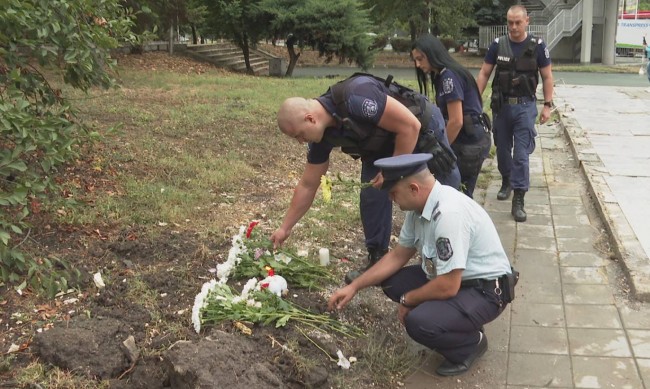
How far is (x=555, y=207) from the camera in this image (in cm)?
603

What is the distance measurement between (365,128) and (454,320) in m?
1.07

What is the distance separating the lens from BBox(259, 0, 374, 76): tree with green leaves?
19000 mm

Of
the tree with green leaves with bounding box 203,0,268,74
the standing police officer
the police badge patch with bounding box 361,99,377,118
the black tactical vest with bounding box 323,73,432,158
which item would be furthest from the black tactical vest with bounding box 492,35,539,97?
the tree with green leaves with bounding box 203,0,268,74

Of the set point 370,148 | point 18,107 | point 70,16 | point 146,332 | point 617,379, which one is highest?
point 70,16

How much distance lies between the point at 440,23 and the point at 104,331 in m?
30.5

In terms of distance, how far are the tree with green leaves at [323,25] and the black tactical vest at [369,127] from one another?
52.1 feet

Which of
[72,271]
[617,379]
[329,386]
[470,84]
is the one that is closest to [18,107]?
[72,271]

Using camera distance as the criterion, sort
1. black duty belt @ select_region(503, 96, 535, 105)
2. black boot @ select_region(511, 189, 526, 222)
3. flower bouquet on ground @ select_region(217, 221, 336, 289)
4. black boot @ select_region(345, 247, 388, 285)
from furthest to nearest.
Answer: black duty belt @ select_region(503, 96, 535, 105) < black boot @ select_region(511, 189, 526, 222) < black boot @ select_region(345, 247, 388, 285) < flower bouquet on ground @ select_region(217, 221, 336, 289)

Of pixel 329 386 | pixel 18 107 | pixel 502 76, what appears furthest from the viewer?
pixel 502 76

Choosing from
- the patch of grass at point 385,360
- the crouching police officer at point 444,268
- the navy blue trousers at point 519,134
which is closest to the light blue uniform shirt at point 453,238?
the crouching police officer at point 444,268

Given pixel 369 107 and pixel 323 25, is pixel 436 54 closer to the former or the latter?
pixel 369 107

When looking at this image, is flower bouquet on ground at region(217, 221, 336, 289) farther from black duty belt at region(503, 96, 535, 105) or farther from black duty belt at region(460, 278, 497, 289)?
black duty belt at region(503, 96, 535, 105)

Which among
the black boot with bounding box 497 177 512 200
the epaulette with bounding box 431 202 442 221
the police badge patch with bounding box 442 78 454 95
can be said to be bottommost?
the black boot with bounding box 497 177 512 200

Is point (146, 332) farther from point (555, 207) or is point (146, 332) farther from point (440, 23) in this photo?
point (440, 23)
